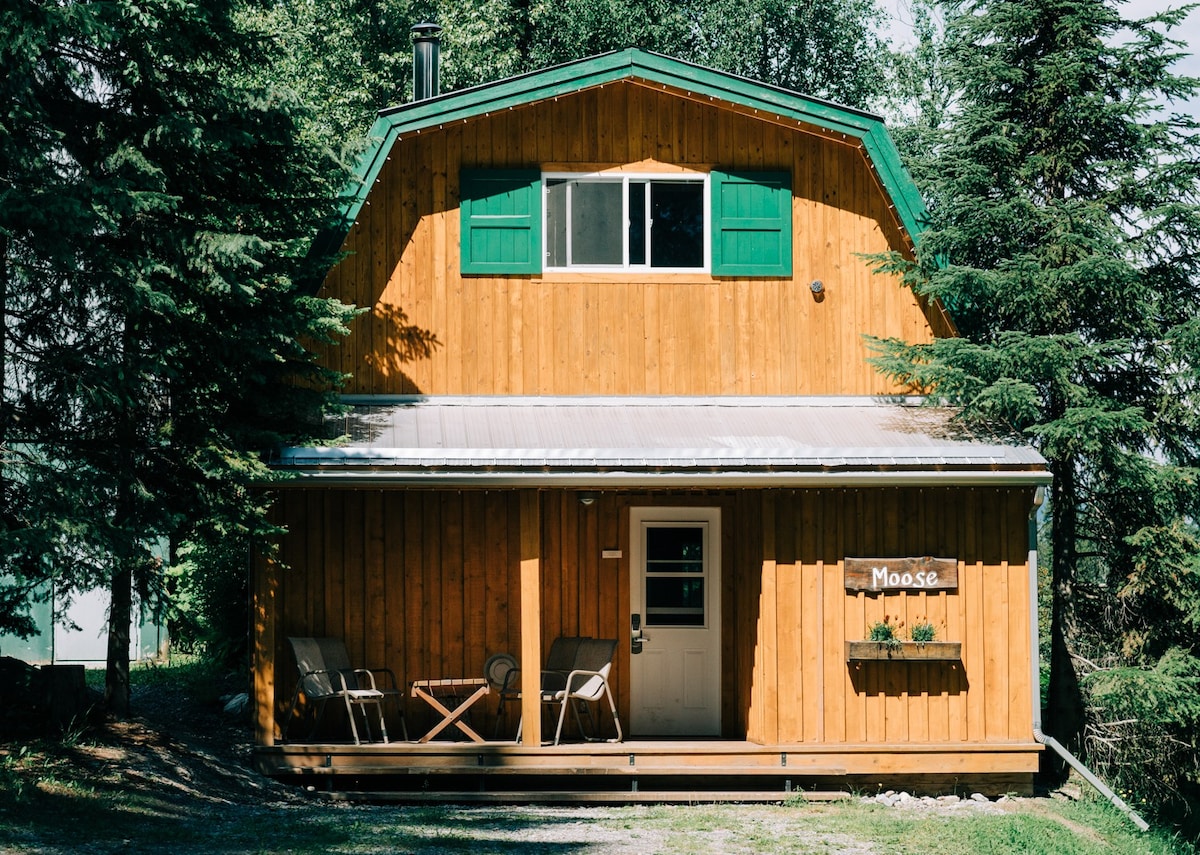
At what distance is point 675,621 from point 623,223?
3.75 m

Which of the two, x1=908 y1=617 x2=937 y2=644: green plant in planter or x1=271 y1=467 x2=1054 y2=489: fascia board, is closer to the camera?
x1=271 y1=467 x2=1054 y2=489: fascia board

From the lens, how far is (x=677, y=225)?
42.8ft

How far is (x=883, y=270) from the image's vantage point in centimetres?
1274

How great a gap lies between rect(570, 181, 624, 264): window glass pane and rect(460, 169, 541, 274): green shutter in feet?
1.19

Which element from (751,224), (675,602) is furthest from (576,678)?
(751,224)

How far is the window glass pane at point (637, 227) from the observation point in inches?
509

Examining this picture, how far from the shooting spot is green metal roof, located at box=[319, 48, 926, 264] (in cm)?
1257

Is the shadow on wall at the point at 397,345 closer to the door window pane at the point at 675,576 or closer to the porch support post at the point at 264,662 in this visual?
the porch support post at the point at 264,662

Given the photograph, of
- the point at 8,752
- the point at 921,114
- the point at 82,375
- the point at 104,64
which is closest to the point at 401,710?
the point at 8,752

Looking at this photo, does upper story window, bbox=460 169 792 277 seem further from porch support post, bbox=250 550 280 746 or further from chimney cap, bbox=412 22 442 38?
porch support post, bbox=250 550 280 746

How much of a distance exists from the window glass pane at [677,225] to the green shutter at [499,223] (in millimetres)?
1109

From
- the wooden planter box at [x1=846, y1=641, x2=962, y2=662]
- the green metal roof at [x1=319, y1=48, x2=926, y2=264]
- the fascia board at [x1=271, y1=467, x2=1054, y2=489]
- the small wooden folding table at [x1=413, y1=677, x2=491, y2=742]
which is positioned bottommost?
the small wooden folding table at [x1=413, y1=677, x2=491, y2=742]

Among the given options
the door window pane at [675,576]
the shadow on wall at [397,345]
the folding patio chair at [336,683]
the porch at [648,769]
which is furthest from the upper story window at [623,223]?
the porch at [648,769]

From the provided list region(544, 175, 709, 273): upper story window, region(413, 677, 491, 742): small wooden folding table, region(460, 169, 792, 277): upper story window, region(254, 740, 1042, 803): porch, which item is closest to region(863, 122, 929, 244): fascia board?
region(460, 169, 792, 277): upper story window
